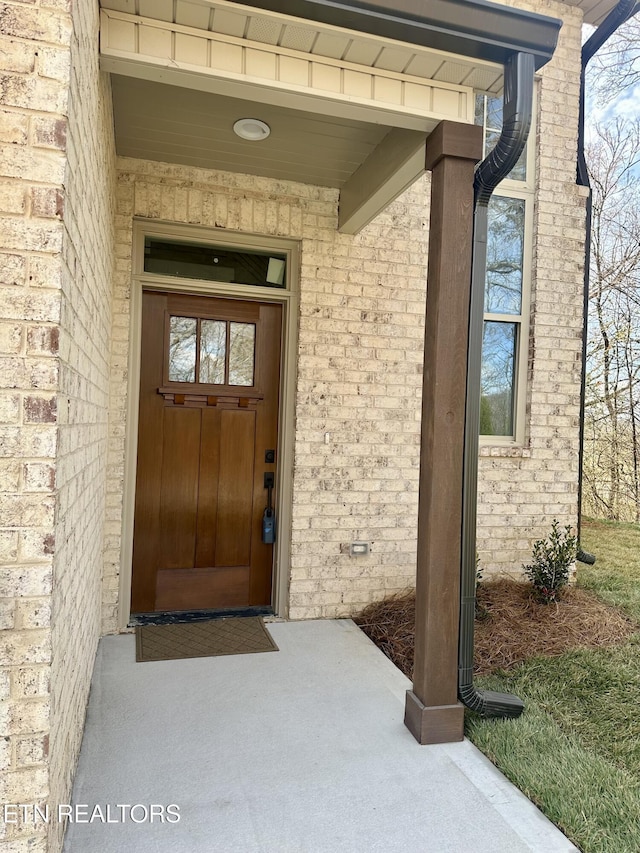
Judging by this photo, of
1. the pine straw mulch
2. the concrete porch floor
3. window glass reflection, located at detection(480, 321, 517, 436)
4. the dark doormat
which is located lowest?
the concrete porch floor

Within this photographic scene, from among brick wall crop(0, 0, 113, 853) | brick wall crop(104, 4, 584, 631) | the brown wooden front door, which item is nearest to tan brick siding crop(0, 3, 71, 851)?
brick wall crop(0, 0, 113, 853)

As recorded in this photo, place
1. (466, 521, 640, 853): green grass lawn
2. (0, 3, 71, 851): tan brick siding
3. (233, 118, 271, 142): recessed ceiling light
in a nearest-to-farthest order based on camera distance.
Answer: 1. (0, 3, 71, 851): tan brick siding
2. (466, 521, 640, 853): green grass lawn
3. (233, 118, 271, 142): recessed ceiling light

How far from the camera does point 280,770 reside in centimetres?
223

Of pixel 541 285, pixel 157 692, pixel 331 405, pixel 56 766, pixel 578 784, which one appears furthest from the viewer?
pixel 541 285

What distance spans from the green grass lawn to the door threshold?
1641mm

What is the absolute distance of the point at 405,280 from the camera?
13.4 ft

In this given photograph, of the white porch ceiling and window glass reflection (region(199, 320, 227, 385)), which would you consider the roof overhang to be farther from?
window glass reflection (region(199, 320, 227, 385))

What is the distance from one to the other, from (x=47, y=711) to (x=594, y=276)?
9.09m

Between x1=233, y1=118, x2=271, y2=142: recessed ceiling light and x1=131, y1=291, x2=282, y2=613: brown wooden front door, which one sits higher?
x1=233, y1=118, x2=271, y2=142: recessed ceiling light

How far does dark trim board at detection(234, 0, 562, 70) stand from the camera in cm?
215

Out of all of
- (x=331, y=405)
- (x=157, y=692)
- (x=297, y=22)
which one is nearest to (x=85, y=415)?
(x=157, y=692)

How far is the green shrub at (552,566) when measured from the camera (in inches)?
163

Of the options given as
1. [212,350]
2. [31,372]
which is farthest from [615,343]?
[31,372]

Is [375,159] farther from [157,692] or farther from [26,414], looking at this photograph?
[157,692]
